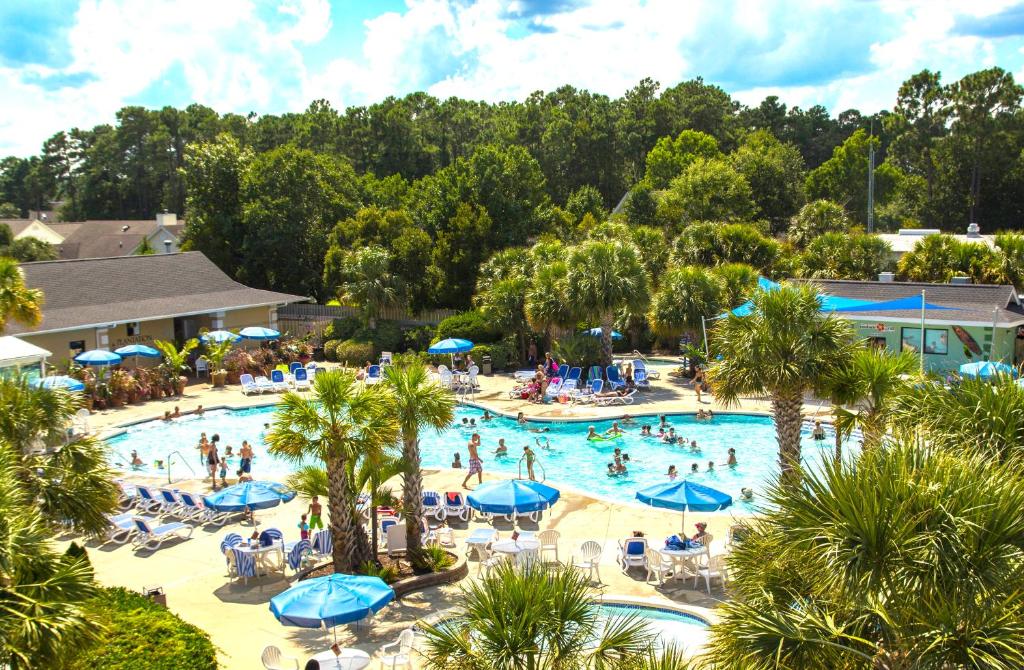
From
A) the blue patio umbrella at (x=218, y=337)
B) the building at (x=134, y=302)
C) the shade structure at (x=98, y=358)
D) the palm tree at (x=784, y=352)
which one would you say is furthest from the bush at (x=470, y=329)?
the palm tree at (x=784, y=352)

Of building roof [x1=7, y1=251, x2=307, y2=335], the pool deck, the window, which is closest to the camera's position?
the pool deck

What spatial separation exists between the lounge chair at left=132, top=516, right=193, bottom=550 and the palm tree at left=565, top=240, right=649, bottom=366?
16.7 m

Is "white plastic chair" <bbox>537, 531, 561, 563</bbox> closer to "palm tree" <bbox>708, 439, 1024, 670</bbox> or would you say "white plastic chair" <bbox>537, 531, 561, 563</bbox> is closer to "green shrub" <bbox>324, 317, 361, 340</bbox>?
"palm tree" <bbox>708, 439, 1024, 670</bbox>

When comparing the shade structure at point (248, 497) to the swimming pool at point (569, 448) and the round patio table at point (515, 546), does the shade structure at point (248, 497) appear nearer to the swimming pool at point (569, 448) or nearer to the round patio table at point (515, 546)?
the round patio table at point (515, 546)

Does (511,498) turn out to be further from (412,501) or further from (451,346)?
(451,346)

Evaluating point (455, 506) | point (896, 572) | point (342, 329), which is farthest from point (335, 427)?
point (342, 329)

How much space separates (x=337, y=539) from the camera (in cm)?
1544

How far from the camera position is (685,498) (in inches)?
646

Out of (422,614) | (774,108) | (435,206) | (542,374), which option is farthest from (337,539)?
(774,108)

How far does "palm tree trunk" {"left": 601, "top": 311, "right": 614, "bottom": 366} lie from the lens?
31.5 m

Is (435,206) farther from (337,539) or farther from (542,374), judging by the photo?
(337,539)

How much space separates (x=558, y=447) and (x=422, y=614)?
39.5 ft

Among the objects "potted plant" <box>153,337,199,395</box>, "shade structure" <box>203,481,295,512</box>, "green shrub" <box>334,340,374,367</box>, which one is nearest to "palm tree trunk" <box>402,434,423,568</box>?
"shade structure" <box>203,481,295,512</box>

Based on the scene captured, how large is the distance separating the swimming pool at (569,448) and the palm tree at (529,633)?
1223 cm
